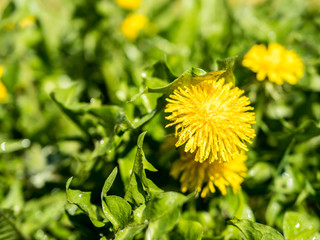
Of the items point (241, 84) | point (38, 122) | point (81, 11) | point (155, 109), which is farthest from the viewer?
point (81, 11)

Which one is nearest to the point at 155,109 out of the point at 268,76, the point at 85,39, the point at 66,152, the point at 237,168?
the point at 237,168

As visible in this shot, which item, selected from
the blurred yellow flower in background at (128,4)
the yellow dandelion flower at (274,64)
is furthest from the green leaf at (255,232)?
the blurred yellow flower in background at (128,4)

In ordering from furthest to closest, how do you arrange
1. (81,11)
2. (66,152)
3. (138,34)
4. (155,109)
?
(138,34) < (81,11) < (66,152) < (155,109)

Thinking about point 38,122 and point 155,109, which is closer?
point 155,109

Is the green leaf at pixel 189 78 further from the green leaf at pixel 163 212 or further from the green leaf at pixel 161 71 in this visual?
the green leaf at pixel 163 212

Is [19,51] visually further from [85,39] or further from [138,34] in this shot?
[138,34]
